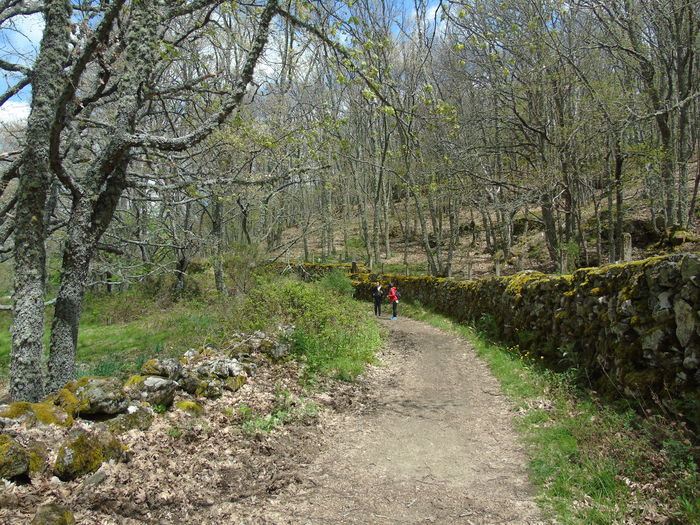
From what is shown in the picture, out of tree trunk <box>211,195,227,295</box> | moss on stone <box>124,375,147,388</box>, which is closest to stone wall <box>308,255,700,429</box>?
moss on stone <box>124,375,147,388</box>

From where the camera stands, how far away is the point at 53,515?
2.72 metres

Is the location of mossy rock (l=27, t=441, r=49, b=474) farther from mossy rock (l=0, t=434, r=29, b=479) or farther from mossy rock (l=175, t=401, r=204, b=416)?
mossy rock (l=175, t=401, r=204, b=416)

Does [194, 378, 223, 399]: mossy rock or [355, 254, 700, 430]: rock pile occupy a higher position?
[355, 254, 700, 430]: rock pile

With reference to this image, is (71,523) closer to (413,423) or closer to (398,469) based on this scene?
(398,469)

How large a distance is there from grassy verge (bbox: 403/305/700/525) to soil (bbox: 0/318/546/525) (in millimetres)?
278

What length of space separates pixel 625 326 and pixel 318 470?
4.12 meters

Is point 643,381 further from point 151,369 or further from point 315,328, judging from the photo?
point 315,328

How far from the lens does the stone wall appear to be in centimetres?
394

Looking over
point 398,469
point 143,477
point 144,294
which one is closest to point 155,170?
point 143,477

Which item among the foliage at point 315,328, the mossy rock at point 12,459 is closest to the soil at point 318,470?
the mossy rock at point 12,459

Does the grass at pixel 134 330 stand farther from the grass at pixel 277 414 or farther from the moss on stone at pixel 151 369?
the grass at pixel 277 414

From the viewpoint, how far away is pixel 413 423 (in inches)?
216

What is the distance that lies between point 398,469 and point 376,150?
78.5 feet

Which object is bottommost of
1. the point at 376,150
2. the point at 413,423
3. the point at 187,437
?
the point at 413,423
